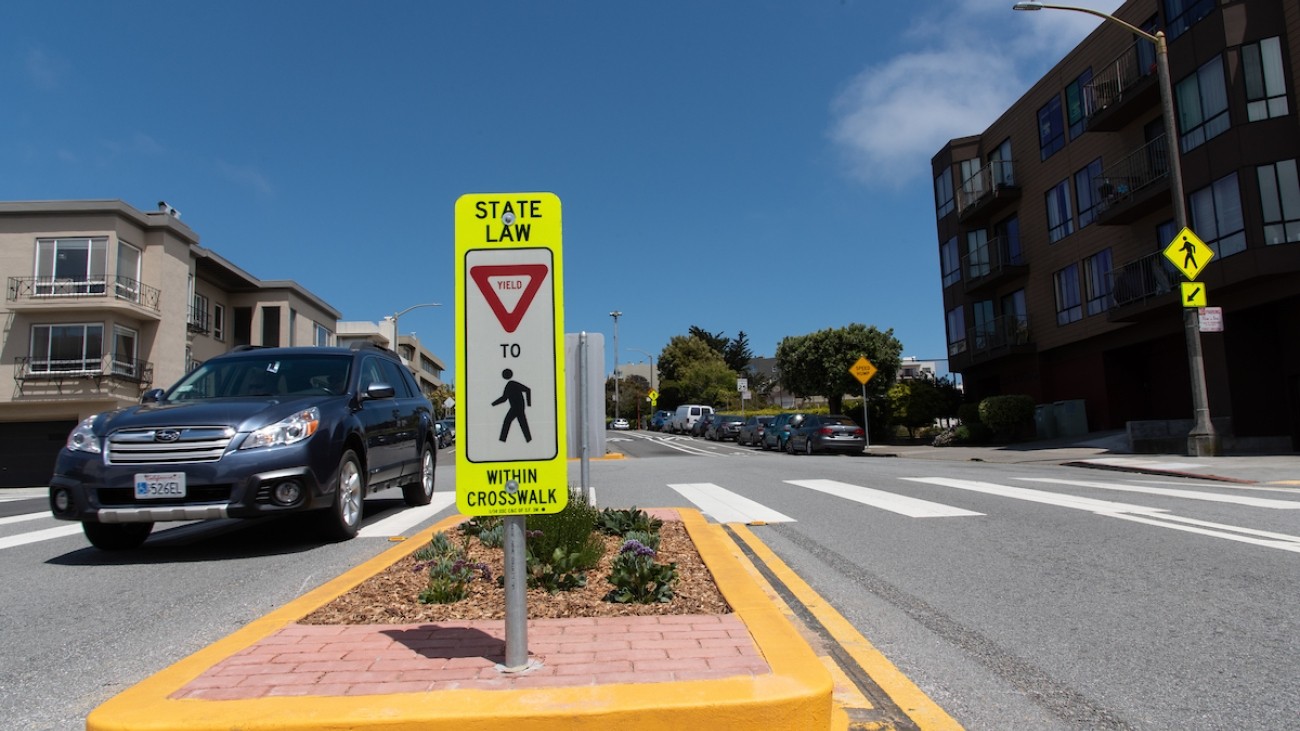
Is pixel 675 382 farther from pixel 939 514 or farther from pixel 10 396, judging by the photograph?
pixel 939 514

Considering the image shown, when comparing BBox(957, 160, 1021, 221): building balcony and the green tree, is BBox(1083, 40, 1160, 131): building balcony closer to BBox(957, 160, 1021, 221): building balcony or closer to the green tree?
BBox(957, 160, 1021, 221): building balcony

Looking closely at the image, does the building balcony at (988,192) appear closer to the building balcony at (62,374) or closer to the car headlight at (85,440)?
the car headlight at (85,440)

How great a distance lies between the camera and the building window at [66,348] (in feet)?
93.4

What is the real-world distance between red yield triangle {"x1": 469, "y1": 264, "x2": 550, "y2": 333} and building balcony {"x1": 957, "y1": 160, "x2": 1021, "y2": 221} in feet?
99.4

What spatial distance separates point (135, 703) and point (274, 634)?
3.17 feet

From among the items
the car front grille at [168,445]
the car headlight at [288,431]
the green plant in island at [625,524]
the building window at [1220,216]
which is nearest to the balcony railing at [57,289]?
the car front grille at [168,445]

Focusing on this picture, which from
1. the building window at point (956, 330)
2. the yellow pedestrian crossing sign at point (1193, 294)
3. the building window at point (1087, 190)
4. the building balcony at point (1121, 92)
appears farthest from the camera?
the building window at point (956, 330)

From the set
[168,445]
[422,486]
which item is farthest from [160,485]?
[422,486]

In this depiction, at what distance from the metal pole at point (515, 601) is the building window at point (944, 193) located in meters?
34.8

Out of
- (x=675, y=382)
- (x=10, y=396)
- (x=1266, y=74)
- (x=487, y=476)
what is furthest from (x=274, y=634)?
(x=675, y=382)

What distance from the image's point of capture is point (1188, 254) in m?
16.0

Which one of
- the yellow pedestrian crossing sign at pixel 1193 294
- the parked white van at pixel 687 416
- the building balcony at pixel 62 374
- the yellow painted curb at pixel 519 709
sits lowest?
the yellow painted curb at pixel 519 709

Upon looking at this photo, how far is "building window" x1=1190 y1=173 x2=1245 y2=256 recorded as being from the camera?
61.8 feet

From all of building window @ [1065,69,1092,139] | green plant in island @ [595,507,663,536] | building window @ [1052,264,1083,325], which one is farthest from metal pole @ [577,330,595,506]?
building window @ [1052,264,1083,325]
